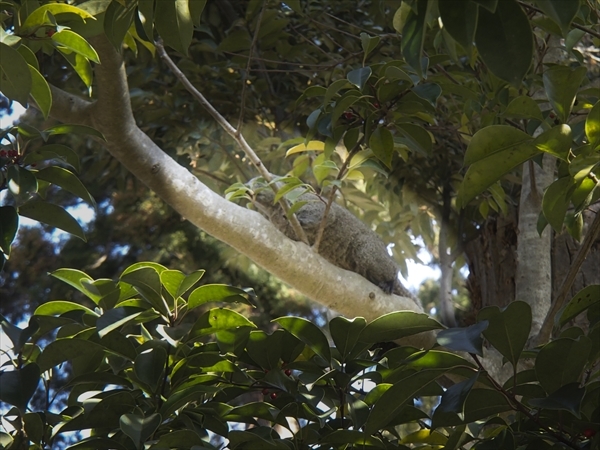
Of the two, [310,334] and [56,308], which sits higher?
[56,308]

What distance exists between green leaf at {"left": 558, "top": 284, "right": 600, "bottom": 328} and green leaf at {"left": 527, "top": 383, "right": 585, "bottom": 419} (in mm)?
144

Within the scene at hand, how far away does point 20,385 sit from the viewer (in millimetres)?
939

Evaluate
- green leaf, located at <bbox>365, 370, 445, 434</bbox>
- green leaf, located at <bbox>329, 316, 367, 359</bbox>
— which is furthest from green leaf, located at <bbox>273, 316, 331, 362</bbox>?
green leaf, located at <bbox>365, 370, 445, 434</bbox>

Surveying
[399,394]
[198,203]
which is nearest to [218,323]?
[399,394]

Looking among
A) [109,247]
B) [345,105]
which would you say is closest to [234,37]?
[345,105]

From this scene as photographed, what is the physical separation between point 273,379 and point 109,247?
139 inches

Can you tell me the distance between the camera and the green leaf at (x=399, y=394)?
32.7 inches

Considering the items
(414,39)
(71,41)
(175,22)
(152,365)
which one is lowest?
(152,365)

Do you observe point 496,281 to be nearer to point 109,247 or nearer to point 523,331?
point 523,331

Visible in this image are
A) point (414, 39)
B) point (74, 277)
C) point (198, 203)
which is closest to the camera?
point (414, 39)

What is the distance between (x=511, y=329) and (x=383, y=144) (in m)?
0.63

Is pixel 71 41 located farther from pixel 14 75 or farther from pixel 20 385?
pixel 20 385

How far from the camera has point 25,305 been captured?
425 centimetres

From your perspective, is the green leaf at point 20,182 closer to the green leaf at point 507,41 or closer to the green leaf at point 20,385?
the green leaf at point 20,385
